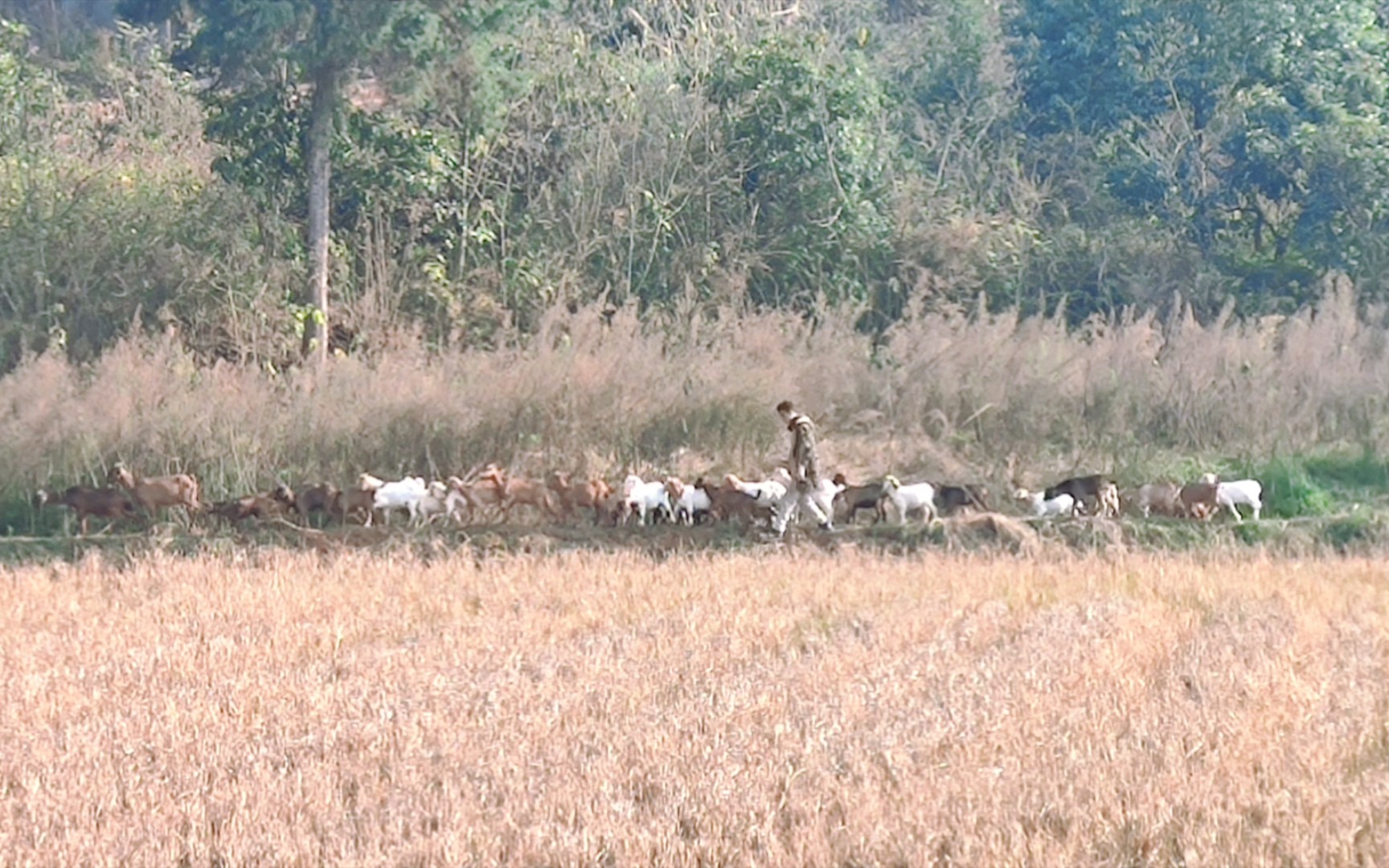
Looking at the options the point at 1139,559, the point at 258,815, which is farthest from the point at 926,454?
the point at 258,815

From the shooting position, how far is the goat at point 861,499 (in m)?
18.6

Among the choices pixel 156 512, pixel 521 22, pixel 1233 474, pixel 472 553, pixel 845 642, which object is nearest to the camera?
pixel 845 642

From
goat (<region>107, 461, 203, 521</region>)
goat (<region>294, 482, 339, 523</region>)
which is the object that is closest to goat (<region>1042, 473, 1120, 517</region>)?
goat (<region>294, 482, 339, 523</region>)

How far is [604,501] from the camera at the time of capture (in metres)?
18.9

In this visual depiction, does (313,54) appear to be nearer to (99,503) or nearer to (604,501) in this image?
(99,503)

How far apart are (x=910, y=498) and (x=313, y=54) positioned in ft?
30.6

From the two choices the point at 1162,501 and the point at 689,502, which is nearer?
the point at 689,502

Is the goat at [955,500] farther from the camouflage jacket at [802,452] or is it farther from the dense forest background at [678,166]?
the dense forest background at [678,166]

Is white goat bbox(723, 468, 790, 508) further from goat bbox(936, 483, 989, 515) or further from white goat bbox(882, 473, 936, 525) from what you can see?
goat bbox(936, 483, 989, 515)

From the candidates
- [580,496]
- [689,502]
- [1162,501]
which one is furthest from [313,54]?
[1162,501]

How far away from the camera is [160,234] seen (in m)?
24.9

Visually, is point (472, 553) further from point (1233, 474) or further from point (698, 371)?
point (1233, 474)

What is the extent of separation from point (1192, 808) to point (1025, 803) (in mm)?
646

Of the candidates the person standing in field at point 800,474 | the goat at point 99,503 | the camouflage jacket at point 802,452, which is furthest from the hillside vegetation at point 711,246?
→ the camouflage jacket at point 802,452
